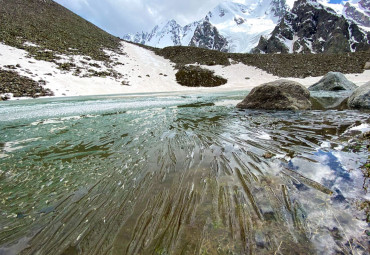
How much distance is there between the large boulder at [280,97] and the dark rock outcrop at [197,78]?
3072 centimetres

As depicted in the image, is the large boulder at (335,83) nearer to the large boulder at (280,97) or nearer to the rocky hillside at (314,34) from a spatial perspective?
the large boulder at (280,97)

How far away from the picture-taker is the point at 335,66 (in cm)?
4219

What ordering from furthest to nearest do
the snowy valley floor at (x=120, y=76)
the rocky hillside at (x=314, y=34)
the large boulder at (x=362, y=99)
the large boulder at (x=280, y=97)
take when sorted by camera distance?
the rocky hillside at (x=314, y=34), the snowy valley floor at (x=120, y=76), the large boulder at (x=280, y=97), the large boulder at (x=362, y=99)

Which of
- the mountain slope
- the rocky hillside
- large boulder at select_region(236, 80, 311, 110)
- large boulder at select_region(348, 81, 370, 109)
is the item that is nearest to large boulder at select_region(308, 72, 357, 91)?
large boulder at select_region(348, 81, 370, 109)

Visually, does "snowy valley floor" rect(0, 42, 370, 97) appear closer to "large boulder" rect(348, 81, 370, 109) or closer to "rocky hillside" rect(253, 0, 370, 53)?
"large boulder" rect(348, 81, 370, 109)

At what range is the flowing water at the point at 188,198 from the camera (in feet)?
5.51

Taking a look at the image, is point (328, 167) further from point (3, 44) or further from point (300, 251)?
point (3, 44)

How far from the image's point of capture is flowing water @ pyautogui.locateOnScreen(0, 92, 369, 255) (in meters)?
1.68

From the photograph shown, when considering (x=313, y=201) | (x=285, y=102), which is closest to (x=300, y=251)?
(x=313, y=201)

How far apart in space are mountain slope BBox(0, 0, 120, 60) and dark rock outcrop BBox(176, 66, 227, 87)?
20.0 m

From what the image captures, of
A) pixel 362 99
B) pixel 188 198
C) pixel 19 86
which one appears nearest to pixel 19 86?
pixel 19 86

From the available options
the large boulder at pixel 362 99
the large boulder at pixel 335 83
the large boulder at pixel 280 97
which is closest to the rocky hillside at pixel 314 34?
the large boulder at pixel 335 83

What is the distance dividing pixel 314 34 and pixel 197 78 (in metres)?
173

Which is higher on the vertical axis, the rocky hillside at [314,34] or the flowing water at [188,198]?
the rocky hillside at [314,34]
